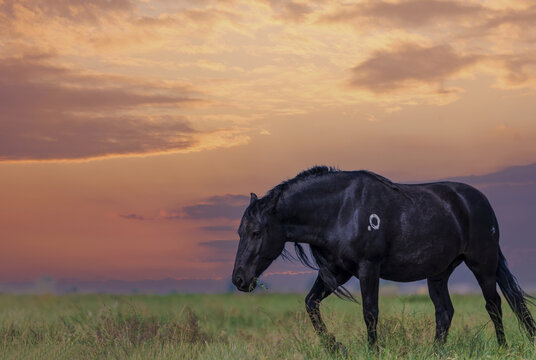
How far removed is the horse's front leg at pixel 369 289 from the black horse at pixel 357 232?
1 centimetres

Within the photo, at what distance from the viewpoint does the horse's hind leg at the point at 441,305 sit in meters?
10.8

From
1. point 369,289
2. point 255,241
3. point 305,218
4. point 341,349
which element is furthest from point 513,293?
point 255,241

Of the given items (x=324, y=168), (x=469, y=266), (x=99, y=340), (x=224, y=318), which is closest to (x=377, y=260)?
(x=324, y=168)

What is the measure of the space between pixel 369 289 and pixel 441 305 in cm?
206

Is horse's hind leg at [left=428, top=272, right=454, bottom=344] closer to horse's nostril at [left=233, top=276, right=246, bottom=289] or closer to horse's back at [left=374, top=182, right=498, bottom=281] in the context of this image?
horse's back at [left=374, top=182, right=498, bottom=281]

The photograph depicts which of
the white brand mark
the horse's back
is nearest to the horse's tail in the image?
the horse's back

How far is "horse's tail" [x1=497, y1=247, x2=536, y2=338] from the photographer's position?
37.6ft

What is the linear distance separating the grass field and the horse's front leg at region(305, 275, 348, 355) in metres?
0.15

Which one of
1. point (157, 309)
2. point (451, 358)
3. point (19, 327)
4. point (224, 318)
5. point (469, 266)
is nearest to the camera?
point (451, 358)

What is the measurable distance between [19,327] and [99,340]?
279 centimetres

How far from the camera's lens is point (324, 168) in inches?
400

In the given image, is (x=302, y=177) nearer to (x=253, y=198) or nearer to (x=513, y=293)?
(x=253, y=198)

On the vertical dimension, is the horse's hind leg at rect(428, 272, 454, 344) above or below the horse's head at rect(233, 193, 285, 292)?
below

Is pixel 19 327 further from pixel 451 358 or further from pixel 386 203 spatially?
pixel 451 358
